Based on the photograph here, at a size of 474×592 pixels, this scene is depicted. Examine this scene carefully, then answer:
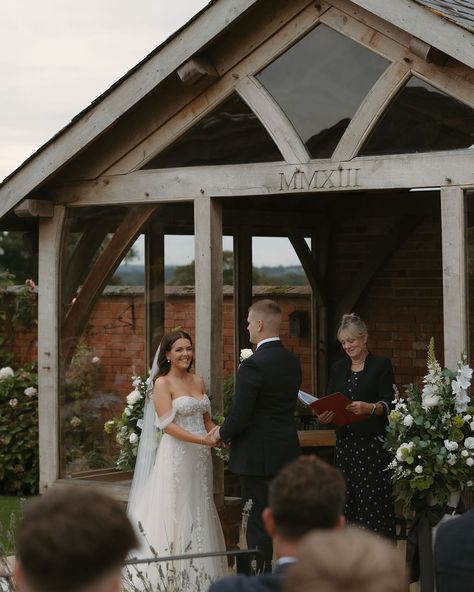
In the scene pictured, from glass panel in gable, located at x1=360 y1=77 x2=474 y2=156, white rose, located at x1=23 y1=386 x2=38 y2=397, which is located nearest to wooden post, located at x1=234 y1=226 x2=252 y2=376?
white rose, located at x1=23 y1=386 x2=38 y2=397

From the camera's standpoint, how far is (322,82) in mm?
6785

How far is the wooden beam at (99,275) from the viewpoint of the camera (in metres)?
7.83

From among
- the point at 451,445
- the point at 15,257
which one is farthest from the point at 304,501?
the point at 15,257

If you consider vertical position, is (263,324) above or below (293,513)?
above

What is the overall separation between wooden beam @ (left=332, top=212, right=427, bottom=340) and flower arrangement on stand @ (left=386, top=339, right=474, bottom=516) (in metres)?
4.52

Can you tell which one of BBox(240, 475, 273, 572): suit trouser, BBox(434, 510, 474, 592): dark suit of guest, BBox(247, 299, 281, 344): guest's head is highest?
BBox(247, 299, 281, 344): guest's head

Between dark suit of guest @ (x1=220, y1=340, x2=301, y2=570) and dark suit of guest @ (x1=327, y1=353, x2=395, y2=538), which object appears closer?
dark suit of guest @ (x1=220, y1=340, x2=301, y2=570)

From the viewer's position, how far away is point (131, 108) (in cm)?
738

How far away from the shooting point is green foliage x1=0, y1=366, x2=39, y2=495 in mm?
11312

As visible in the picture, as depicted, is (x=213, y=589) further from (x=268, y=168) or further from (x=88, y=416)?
(x=88, y=416)

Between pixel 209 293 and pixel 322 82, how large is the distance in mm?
1593

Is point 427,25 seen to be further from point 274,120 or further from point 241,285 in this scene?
point 241,285

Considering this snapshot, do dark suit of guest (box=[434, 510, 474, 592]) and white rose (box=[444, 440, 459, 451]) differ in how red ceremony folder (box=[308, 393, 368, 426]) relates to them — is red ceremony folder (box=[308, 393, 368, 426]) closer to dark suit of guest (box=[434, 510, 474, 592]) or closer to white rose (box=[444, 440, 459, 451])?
white rose (box=[444, 440, 459, 451])

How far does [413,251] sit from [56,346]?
4.20 meters
